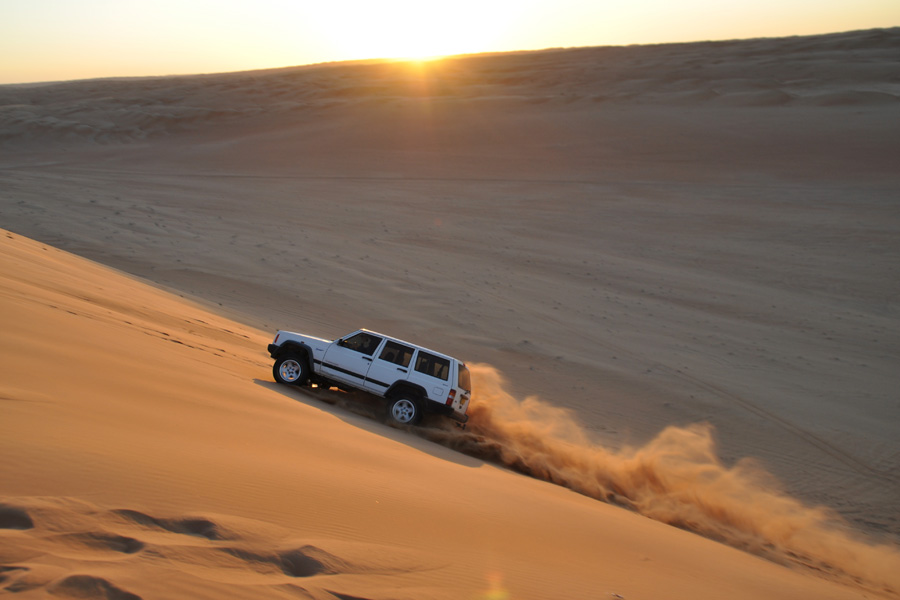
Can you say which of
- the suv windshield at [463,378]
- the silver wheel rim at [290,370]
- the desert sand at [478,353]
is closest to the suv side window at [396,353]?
the suv windshield at [463,378]

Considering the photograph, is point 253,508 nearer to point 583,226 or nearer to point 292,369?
point 292,369

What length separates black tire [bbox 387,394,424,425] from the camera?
30.3 ft

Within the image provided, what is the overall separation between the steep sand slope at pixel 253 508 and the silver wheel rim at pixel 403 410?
115 cm

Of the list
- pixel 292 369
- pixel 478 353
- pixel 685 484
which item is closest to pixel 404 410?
pixel 292 369

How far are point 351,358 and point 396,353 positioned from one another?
0.65 m

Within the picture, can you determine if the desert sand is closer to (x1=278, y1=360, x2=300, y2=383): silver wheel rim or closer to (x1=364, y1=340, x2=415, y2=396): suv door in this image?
(x1=278, y1=360, x2=300, y2=383): silver wheel rim

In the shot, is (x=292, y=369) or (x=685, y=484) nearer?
(x=685, y=484)

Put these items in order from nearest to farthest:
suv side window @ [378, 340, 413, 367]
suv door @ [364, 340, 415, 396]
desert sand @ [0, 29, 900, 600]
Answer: desert sand @ [0, 29, 900, 600] → suv door @ [364, 340, 415, 396] → suv side window @ [378, 340, 413, 367]

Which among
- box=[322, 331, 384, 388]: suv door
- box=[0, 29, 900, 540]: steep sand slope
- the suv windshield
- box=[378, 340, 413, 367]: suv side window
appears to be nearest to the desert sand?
box=[0, 29, 900, 540]: steep sand slope

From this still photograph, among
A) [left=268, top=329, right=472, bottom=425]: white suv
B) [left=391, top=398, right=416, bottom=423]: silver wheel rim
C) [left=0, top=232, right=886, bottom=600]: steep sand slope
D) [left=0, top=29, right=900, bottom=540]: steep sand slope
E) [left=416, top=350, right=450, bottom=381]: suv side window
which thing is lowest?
[left=0, top=232, right=886, bottom=600]: steep sand slope

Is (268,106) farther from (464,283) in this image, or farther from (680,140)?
(464,283)

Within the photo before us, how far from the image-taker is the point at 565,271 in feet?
65.7

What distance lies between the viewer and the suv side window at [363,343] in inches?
378

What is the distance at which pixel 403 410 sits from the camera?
9.37 metres
